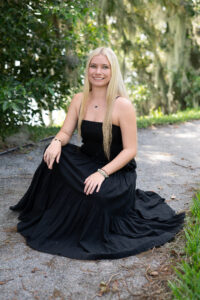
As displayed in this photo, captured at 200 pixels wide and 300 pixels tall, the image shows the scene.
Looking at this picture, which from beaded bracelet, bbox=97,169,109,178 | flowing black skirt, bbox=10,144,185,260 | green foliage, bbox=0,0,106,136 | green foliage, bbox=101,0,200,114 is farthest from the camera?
green foliage, bbox=101,0,200,114

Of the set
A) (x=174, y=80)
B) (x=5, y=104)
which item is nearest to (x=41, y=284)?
(x=5, y=104)

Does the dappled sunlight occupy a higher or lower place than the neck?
lower

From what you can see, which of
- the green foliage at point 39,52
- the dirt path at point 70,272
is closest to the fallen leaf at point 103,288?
the dirt path at point 70,272

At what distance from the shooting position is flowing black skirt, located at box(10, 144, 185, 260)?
2422 mm

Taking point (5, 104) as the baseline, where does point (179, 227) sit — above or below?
below

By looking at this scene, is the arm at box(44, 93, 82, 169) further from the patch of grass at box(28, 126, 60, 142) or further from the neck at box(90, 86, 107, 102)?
the patch of grass at box(28, 126, 60, 142)

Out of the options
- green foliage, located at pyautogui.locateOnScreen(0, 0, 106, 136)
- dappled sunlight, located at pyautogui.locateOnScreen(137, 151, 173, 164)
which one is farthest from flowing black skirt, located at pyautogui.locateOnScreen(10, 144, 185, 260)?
dappled sunlight, located at pyautogui.locateOnScreen(137, 151, 173, 164)

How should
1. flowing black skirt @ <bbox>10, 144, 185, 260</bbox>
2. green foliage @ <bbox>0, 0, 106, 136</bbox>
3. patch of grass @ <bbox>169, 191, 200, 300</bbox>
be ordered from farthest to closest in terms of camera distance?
green foliage @ <bbox>0, 0, 106, 136</bbox> < flowing black skirt @ <bbox>10, 144, 185, 260</bbox> < patch of grass @ <bbox>169, 191, 200, 300</bbox>

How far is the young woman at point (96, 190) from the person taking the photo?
2.47 meters

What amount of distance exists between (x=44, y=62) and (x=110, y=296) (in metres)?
4.22

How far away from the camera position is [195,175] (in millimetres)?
4250

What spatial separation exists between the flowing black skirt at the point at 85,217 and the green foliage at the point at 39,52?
55.6 inches

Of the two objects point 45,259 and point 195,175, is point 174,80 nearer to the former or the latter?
point 195,175

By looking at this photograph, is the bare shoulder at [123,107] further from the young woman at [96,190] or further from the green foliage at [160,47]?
the green foliage at [160,47]
